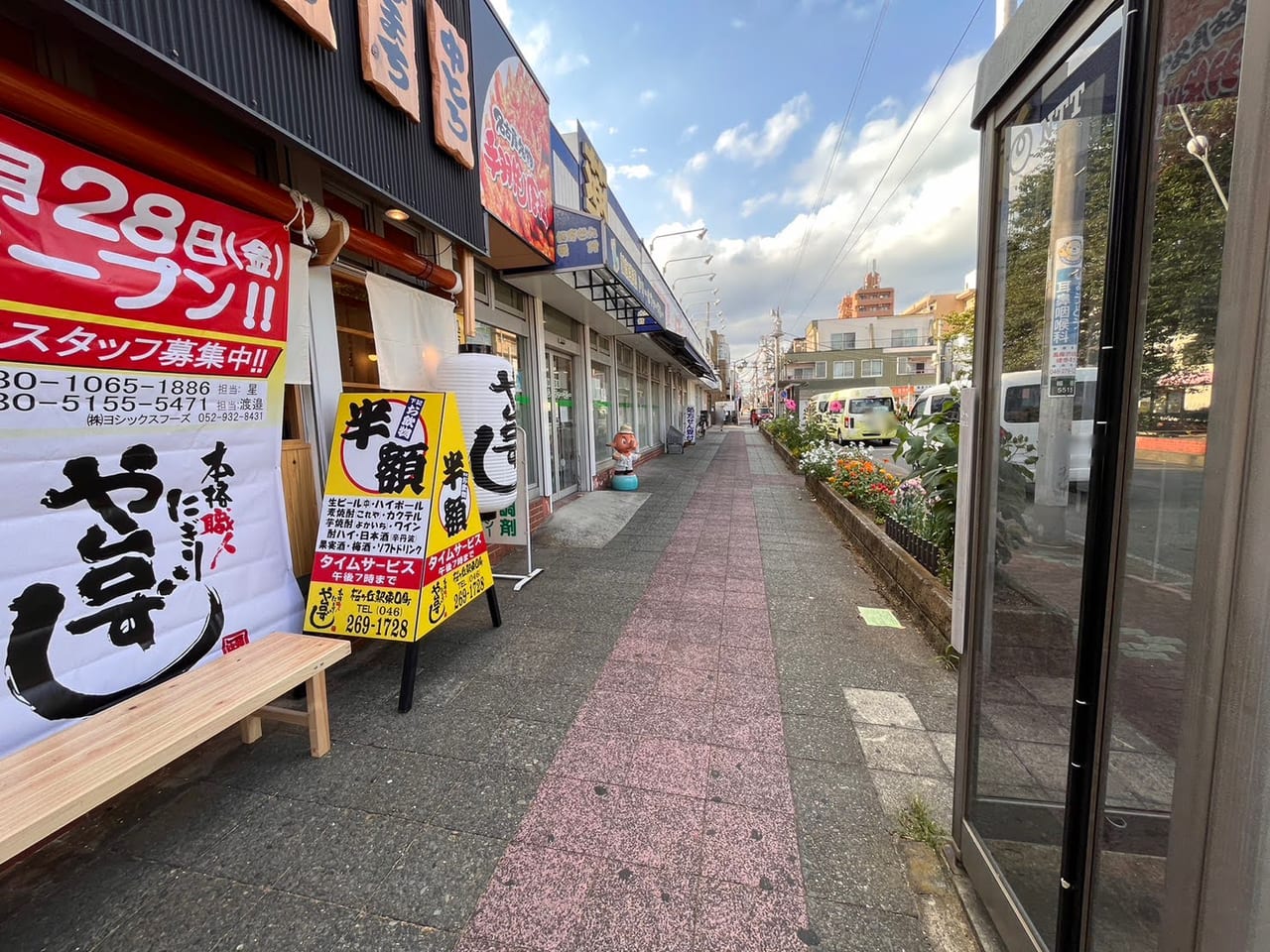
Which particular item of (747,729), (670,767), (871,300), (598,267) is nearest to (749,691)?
(747,729)

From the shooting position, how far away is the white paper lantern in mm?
3717

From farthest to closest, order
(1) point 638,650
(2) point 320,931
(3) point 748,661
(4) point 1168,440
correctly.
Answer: (1) point 638,650 → (3) point 748,661 → (2) point 320,931 → (4) point 1168,440

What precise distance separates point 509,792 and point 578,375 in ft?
23.2

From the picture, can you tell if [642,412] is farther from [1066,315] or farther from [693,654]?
[1066,315]

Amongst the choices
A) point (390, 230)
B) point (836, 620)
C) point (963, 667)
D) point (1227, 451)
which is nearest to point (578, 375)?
point (390, 230)

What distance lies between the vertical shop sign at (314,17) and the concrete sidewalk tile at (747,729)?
13.5 feet

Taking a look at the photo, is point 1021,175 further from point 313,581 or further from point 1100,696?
point 313,581

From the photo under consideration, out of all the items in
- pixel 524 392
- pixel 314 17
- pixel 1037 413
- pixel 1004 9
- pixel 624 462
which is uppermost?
pixel 314 17

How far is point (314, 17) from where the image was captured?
2443 mm

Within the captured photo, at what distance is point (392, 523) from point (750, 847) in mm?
2481

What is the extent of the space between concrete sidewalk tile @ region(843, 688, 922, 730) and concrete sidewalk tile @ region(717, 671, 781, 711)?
0.43 metres

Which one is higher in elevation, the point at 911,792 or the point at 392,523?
the point at 392,523

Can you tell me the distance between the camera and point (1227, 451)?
828 millimetres

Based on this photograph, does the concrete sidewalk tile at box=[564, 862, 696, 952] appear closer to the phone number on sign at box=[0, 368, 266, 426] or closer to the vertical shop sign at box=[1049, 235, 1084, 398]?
the vertical shop sign at box=[1049, 235, 1084, 398]
